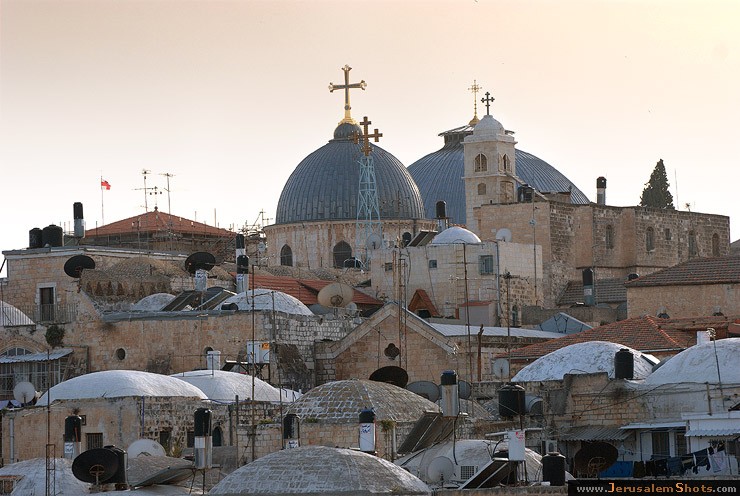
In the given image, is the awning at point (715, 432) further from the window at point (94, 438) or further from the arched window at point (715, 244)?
the arched window at point (715, 244)

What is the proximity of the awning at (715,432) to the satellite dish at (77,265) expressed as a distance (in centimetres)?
2783

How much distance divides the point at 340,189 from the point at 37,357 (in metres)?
24.6

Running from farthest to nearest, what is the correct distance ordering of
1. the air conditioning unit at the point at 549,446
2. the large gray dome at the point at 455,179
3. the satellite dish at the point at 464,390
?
1. the large gray dome at the point at 455,179
2. the satellite dish at the point at 464,390
3. the air conditioning unit at the point at 549,446

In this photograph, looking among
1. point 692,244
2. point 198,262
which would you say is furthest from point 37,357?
point 692,244

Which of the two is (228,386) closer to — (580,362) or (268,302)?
(580,362)

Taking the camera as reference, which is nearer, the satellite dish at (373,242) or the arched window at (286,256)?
the satellite dish at (373,242)

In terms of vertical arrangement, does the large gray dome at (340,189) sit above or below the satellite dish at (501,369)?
above

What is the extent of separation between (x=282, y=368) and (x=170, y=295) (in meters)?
8.19

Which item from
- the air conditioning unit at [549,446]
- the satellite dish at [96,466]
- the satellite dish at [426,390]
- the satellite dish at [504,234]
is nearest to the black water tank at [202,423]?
the satellite dish at [96,466]

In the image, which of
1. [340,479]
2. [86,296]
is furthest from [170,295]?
[340,479]

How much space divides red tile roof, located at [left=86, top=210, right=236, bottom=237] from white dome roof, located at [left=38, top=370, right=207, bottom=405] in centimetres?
3340

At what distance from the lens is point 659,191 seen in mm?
76688

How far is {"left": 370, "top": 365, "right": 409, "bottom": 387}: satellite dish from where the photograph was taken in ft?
155

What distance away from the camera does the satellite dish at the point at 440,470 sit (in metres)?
31.7
